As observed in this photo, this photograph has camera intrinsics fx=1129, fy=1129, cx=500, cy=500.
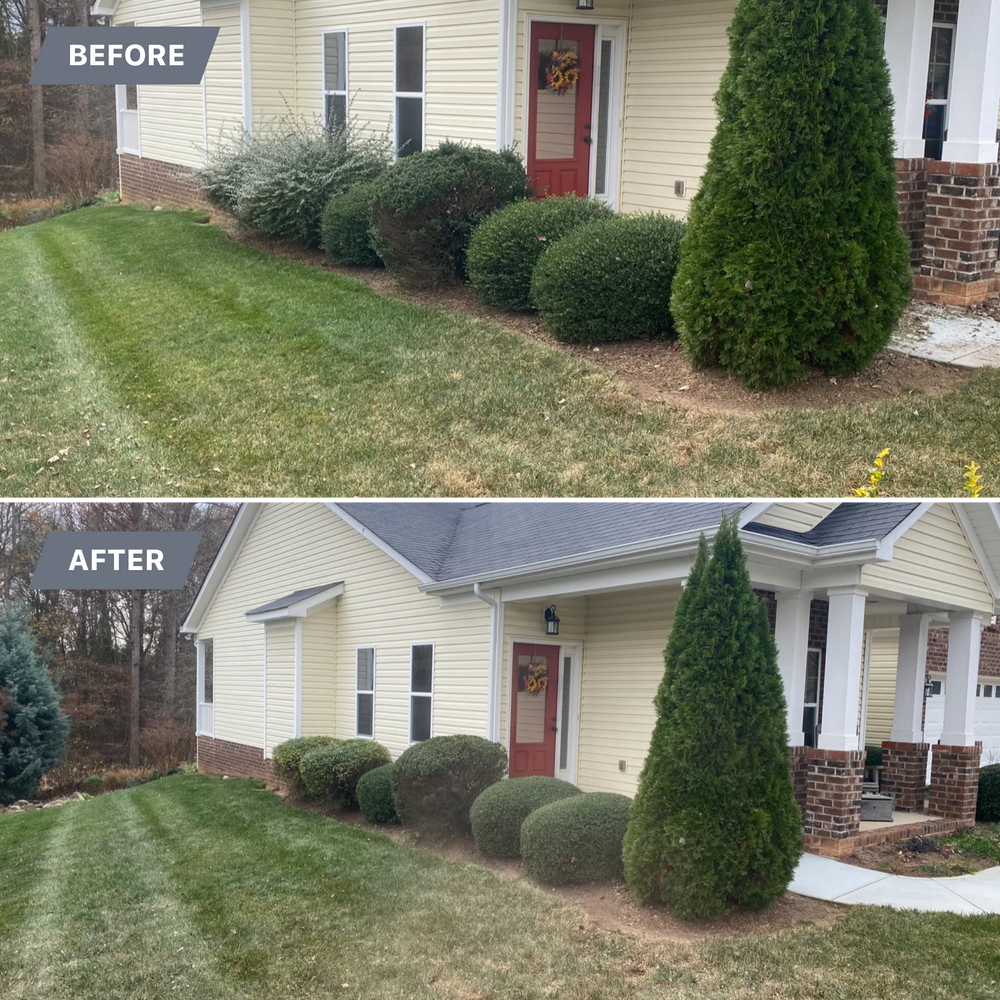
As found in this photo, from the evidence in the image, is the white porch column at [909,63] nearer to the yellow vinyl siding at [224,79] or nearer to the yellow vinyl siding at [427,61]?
the yellow vinyl siding at [427,61]

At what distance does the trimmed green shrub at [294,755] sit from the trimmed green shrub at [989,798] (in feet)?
19.7

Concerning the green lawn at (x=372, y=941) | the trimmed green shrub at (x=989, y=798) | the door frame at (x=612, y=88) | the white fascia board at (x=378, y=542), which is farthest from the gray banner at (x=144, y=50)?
the trimmed green shrub at (x=989, y=798)

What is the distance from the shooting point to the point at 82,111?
35.8 m

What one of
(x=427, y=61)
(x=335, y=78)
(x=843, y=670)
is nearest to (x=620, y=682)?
(x=843, y=670)

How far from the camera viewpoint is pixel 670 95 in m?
13.5

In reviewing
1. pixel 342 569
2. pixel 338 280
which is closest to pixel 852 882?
pixel 342 569

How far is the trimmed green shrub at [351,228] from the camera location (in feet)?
43.6

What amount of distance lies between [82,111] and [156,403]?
99.8 ft

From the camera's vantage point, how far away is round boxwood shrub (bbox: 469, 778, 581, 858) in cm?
802

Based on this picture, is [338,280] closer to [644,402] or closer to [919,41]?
[644,402]

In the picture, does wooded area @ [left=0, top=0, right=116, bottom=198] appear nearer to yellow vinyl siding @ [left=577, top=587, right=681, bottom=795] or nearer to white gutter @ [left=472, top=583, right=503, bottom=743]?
white gutter @ [left=472, top=583, right=503, bottom=743]

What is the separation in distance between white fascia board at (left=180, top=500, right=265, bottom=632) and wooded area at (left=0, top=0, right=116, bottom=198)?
27.0 meters

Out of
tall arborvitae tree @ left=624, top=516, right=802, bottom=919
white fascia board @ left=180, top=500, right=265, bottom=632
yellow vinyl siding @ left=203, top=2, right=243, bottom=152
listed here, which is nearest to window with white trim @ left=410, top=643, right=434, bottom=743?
white fascia board @ left=180, top=500, right=265, bottom=632

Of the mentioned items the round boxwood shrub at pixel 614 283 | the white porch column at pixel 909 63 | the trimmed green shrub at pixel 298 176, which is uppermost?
the white porch column at pixel 909 63
